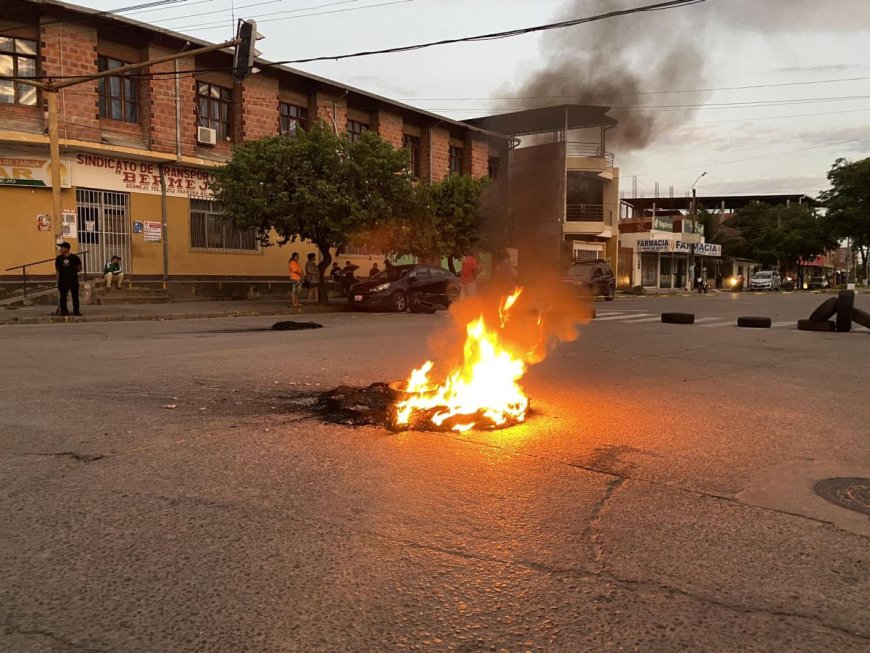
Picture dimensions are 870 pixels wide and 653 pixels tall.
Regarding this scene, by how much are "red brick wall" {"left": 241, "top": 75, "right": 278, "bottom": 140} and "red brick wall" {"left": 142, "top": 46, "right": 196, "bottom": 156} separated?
2.33 metres

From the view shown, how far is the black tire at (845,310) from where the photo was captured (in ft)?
46.1

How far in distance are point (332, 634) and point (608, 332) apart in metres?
12.5

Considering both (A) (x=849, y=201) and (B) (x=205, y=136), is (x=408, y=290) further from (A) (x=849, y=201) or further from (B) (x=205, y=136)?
(A) (x=849, y=201)

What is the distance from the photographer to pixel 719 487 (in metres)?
4.00

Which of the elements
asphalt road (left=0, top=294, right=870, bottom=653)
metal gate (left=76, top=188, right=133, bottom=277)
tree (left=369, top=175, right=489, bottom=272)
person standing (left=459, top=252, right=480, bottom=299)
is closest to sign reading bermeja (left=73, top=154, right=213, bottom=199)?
metal gate (left=76, top=188, right=133, bottom=277)

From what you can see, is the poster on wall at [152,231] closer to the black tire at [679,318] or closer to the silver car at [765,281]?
the black tire at [679,318]

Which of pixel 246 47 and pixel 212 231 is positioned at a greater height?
pixel 246 47

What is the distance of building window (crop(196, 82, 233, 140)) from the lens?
2478 centimetres

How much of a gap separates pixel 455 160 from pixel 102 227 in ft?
68.4

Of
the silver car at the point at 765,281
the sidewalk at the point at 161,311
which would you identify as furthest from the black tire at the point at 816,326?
the silver car at the point at 765,281

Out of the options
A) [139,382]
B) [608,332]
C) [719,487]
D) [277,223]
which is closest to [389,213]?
[277,223]

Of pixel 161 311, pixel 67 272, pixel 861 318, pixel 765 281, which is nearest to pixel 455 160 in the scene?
pixel 161 311

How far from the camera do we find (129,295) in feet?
70.5

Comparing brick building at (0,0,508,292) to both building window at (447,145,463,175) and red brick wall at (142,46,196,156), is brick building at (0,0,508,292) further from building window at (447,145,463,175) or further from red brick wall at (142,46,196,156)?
building window at (447,145,463,175)
